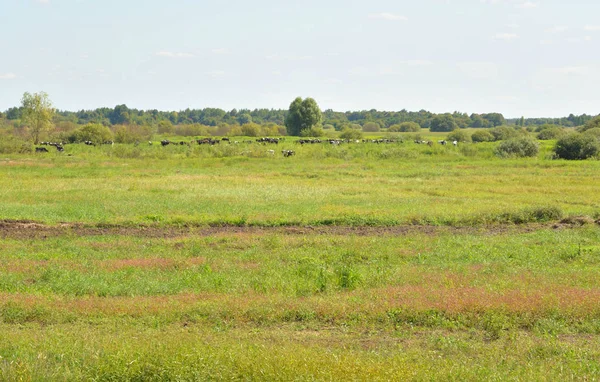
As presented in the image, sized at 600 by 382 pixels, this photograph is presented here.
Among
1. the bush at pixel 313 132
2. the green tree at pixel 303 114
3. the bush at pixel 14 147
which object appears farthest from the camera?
the green tree at pixel 303 114

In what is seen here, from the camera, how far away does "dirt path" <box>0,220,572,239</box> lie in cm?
1878

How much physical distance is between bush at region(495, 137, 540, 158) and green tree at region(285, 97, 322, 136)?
49.7 m

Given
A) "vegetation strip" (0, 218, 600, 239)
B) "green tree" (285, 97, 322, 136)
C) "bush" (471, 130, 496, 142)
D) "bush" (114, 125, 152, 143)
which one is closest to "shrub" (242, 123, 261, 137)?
"green tree" (285, 97, 322, 136)

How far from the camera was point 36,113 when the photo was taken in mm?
73938

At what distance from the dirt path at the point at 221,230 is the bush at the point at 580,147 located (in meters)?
32.1

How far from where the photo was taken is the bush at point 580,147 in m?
48.7

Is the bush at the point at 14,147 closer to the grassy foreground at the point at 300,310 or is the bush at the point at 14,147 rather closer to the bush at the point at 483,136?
the grassy foreground at the point at 300,310

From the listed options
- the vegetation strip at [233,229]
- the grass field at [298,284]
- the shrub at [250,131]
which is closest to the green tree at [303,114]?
the shrub at [250,131]

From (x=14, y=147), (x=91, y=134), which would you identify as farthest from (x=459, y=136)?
(x=14, y=147)

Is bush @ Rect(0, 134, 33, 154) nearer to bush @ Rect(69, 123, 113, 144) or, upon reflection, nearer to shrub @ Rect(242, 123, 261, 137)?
bush @ Rect(69, 123, 113, 144)

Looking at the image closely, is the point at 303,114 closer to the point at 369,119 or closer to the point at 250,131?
the point at 250,131

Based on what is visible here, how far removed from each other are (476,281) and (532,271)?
69.1 inches

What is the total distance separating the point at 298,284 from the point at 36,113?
7010 cm

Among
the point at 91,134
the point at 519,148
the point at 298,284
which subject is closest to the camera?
the point at 298,284
